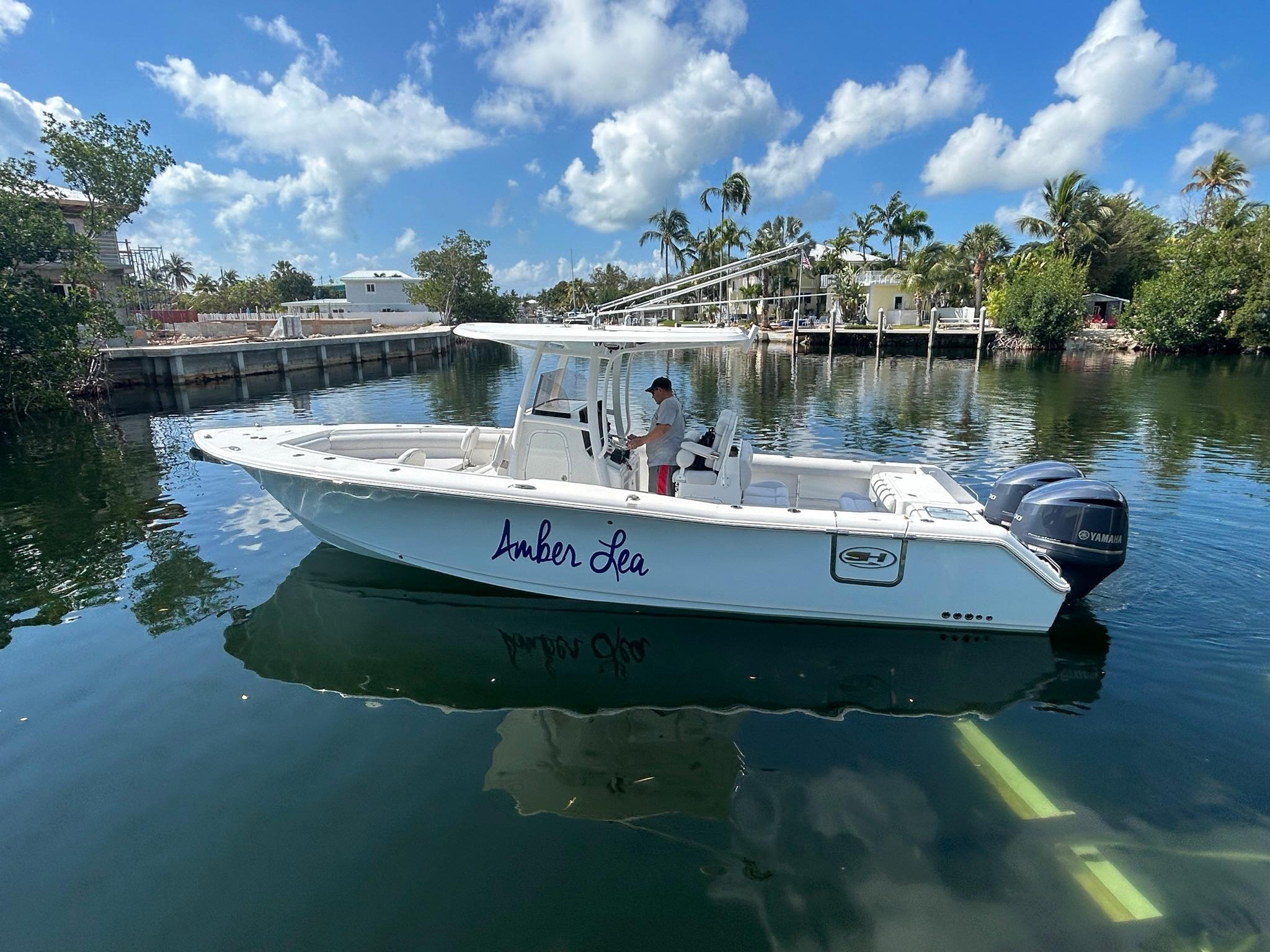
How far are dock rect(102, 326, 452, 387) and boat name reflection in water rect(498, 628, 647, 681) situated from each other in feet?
88.4

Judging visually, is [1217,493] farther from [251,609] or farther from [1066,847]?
[251,609]

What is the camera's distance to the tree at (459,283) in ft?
205

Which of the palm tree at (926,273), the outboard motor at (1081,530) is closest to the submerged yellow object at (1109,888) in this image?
the outboard motor at (1081,530)

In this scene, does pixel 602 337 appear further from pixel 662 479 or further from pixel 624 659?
pixel 624 659

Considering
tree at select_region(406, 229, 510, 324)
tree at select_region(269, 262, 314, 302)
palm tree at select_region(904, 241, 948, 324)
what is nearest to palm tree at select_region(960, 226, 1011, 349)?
palm tree at select_region(904, 241, 948, 324)

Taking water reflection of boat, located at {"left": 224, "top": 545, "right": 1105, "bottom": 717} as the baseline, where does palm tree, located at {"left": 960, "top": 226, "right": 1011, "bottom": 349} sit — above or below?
above

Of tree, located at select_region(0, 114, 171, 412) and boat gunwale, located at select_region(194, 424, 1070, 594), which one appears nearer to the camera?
boat gunwale, located at select_region(194, 424, 1070, 594)

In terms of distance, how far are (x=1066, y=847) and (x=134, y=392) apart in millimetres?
31707

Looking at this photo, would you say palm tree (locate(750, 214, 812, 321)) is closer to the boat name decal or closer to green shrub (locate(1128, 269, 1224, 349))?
green shrub (locate(1128, 269, 1224, 349))

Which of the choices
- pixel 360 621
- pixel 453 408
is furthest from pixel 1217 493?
pixel 453 408

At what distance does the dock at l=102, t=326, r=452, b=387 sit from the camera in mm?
27578

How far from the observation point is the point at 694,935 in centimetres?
317

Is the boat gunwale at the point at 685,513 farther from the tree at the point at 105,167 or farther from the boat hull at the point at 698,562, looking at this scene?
the tree at the point at 105,167

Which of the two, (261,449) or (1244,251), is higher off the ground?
(1244,251)
